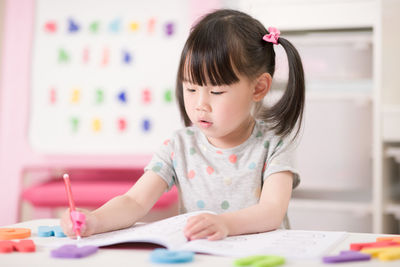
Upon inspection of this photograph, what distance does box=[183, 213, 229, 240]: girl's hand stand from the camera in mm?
727

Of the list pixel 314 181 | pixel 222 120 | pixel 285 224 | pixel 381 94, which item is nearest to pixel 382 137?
pixel 381 94

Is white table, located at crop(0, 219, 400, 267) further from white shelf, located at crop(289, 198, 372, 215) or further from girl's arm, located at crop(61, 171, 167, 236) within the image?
white shelf, located at crop(289, 198, 372, 215)

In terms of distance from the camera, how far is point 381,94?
215 centimetres

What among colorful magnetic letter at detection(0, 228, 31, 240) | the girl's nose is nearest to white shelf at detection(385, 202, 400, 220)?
the girl's nose

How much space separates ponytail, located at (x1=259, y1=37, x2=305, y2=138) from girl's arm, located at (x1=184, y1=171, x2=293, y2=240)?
128mm

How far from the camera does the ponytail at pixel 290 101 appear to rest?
3.52 ft

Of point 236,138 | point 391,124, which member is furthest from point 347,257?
point 391,124

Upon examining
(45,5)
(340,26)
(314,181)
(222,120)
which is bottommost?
(314,181)

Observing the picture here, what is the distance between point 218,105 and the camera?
38.1 inches

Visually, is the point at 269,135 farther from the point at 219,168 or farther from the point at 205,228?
the point at 205,228

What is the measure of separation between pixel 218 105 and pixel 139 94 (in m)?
1.31

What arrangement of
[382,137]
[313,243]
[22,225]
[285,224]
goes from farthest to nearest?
[382,137], [285,224], [22,225], [313,243]

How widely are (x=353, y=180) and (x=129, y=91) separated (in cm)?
98

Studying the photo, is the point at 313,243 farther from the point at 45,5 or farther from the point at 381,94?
the point at 45,5
